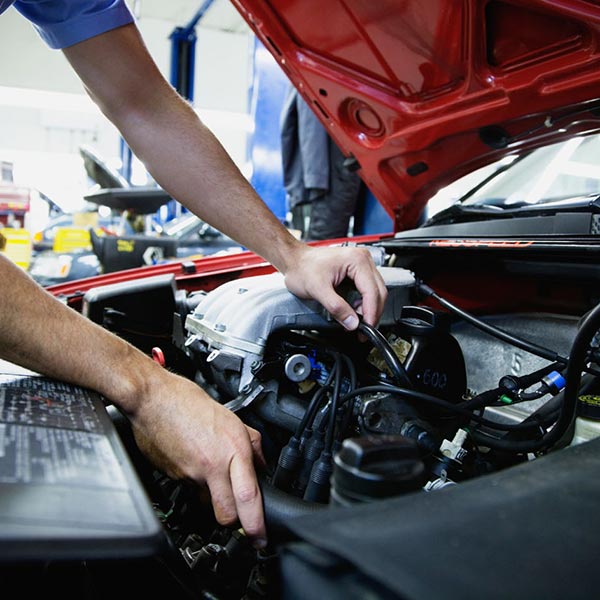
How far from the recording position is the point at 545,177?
1.36 metres

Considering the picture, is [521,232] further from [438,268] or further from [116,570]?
[116,570]

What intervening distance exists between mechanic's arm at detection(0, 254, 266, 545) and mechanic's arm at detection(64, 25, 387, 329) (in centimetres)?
42

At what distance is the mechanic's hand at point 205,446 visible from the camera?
0.65m

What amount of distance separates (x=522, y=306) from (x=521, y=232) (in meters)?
0.31

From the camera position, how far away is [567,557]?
13.6 inches

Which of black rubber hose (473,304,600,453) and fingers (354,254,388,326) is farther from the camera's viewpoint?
fingers (354,254,388,326)

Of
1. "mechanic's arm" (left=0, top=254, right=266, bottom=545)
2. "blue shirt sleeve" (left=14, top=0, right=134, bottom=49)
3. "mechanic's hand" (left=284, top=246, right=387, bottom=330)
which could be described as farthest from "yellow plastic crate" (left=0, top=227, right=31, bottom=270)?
"mechanic's arm" (left=0, top=254, right=266, bottom=545)

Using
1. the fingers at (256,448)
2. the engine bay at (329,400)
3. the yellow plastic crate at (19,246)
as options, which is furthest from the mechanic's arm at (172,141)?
the yellow plastic crate at (19,246)

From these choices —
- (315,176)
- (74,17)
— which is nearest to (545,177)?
(74,17)

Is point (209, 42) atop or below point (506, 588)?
atop

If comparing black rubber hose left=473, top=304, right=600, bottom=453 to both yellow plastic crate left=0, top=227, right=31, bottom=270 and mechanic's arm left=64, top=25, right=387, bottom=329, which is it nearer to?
mechanic's arm left=64, top=25, right=387, bottom=329

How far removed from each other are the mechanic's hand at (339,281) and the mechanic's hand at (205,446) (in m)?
0.29

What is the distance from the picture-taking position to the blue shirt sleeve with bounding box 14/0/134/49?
108 centimetres

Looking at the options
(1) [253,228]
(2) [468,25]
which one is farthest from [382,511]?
(2) [468,25]
